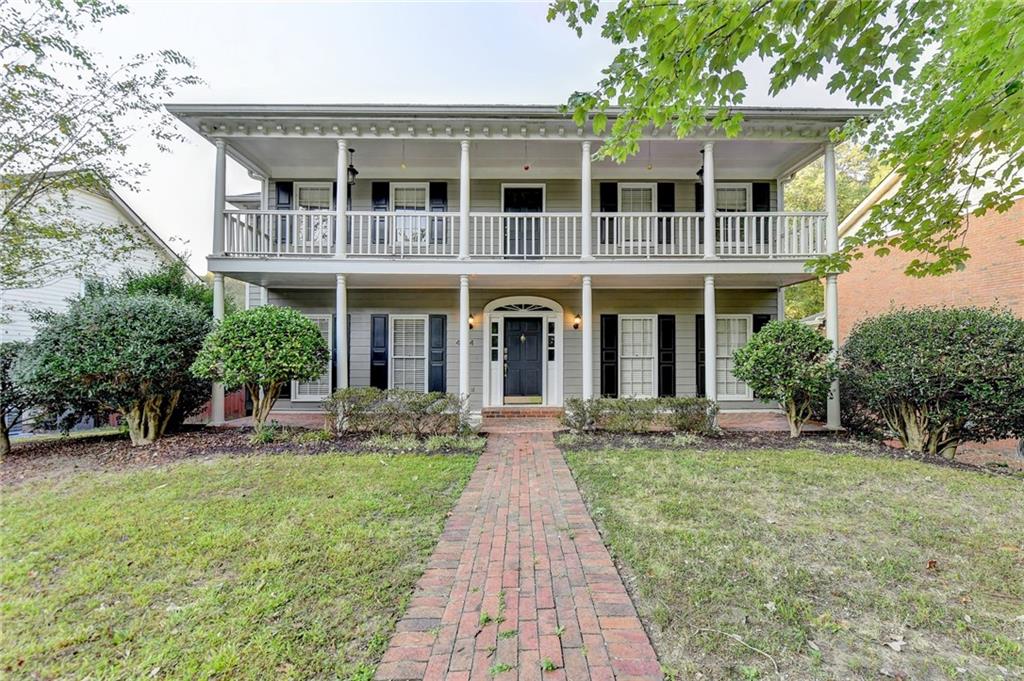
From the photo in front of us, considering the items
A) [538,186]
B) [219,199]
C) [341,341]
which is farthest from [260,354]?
[538,186]

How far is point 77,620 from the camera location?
91.7 inches

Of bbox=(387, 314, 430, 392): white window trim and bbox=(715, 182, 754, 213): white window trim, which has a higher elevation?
bbox=(715, 182, 754, 213): white window trim

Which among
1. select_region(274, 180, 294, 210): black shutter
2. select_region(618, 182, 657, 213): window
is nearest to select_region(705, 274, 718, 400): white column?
select_region(618, 182, 657, 213): window

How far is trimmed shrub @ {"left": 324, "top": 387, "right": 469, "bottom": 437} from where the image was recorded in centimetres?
697

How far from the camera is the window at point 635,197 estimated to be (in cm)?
981

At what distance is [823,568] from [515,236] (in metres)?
7.40

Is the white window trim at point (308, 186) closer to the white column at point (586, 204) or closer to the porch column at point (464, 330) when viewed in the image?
the porch column at point (464, 330)

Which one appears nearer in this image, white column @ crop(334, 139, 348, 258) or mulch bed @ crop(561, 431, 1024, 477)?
mulch bed @ crop(561, 431, 1024, 477)

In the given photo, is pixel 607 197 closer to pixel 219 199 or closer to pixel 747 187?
pixel 747 187

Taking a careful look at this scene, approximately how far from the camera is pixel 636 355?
984cm

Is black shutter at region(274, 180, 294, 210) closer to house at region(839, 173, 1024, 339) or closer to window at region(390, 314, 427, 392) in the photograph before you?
window at region(390, 314, 427, 392)

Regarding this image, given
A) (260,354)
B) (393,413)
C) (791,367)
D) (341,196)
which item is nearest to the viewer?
(260,354)

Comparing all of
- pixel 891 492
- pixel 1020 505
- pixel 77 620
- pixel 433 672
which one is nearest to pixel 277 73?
pixel 77 620

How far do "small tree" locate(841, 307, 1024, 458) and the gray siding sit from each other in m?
3.38
